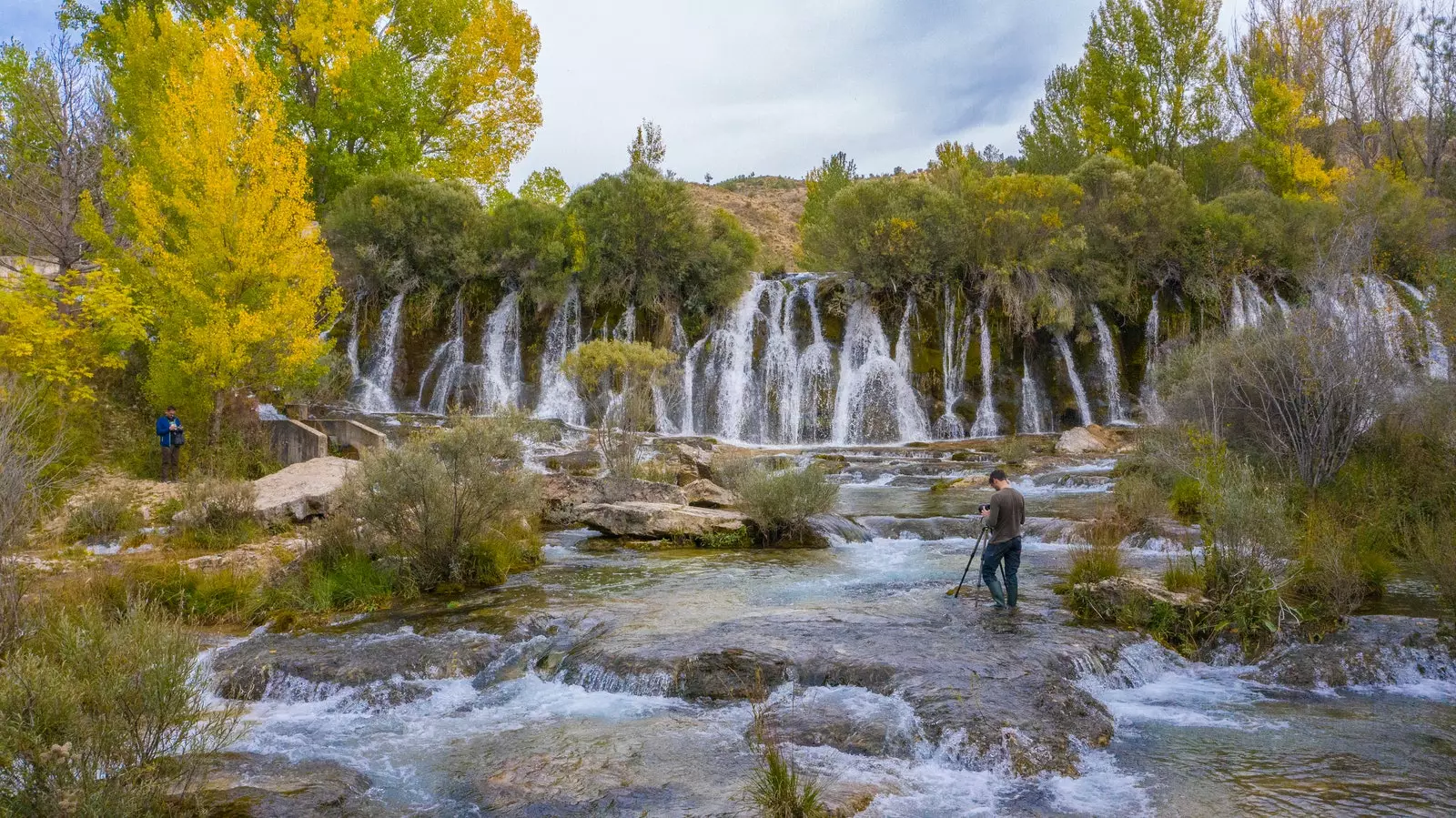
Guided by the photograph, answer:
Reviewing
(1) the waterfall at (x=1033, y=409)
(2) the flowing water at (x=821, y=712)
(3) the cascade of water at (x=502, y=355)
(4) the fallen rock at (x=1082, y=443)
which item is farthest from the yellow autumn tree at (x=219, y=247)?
(1) the waterfall at (x=1033, y=409)

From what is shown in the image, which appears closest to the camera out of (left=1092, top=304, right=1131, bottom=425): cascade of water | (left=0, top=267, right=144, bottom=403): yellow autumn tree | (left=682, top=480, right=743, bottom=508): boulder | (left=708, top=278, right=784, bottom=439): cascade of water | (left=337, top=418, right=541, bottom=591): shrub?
(left=337, top=418, right=541, bottom=591): shrub

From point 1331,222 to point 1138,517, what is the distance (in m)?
19.9

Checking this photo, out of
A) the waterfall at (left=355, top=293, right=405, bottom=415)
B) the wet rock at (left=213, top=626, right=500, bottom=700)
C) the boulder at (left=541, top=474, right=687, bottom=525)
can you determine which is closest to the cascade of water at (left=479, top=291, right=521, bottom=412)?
the waterfall at (left=355, top=293, right=405, bottom=415)

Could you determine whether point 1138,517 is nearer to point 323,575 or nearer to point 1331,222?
point 323,575

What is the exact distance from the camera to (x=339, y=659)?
738cm

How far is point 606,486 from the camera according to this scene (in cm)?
1556

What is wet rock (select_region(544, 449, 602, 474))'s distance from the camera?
698 inches

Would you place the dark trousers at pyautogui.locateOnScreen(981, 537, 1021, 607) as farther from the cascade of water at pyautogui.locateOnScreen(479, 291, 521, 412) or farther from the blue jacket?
the cascade of water at pyautogui.locateOnScreen(479, 291, 521, 412)

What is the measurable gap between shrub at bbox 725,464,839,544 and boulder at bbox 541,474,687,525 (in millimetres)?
1873

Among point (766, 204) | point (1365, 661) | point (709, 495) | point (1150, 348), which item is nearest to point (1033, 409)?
point (1150, 348)

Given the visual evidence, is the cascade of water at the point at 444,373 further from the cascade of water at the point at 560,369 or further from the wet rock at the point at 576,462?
the wet rock at the point at 576,462

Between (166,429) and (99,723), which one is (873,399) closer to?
(166,429)

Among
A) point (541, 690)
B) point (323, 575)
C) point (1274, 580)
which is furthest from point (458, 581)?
point (1274, 580)

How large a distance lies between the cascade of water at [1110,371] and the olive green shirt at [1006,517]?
775 inches
